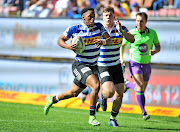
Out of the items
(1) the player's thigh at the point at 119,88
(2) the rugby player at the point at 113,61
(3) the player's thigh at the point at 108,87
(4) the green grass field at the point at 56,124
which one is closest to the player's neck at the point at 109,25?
(2) the rugby player at the point at 113,61

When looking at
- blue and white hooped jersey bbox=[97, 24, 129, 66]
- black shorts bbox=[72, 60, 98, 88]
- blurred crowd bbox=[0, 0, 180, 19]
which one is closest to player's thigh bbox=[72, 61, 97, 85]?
black shorts bbox=[72, 60, 98, 88]

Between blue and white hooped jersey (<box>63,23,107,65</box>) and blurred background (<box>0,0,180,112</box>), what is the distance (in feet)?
16.8

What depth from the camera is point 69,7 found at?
14516mm

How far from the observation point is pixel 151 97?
41.2 ft

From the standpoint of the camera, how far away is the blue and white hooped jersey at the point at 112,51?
8516mm

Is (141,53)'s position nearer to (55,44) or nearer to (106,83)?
(106,83)

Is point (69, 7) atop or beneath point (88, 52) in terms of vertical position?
beneath

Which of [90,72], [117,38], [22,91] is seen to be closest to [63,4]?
[22,91]

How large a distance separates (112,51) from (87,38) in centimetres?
98

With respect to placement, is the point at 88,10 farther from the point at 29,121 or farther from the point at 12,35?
the point at 12,35

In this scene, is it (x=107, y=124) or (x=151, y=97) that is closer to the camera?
(x=107, y=124)

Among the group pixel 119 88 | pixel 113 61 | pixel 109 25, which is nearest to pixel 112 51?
pixel 113 61

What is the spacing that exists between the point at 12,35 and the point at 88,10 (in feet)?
25.7

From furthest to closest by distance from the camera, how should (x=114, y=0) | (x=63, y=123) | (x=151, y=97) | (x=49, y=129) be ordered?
(x=114, y=0) < (x=151, y=97) < (x=63, y=123) < (x=49, y=129)
